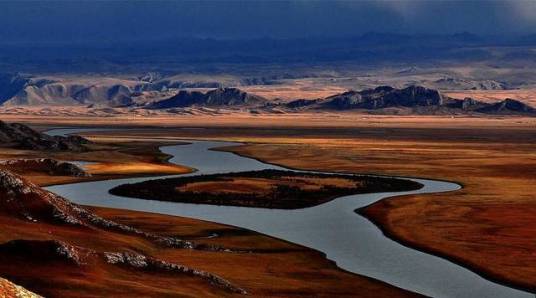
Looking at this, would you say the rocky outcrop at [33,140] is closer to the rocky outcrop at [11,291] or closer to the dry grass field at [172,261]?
the dry grass field at [172,261]

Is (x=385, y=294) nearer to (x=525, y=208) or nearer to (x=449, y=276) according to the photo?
(x=449, y=276)

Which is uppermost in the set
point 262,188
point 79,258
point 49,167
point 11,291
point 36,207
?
point 11,291

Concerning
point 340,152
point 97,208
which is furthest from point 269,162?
point 97,208

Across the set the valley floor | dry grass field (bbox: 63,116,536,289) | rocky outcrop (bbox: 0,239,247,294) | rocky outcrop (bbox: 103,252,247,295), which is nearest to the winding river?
the valley floor

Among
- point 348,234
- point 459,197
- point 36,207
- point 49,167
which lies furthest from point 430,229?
point 49,167

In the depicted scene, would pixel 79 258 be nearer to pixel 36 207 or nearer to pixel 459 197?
pixel 36 207

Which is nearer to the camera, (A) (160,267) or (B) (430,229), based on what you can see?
(A) (160,267)

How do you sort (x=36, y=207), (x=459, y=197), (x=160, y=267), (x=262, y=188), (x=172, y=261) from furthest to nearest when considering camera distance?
(x=262, y=188), (x=459, y=197), (x=36, y=207), (x=172, y=261), (x=160, y=267)
